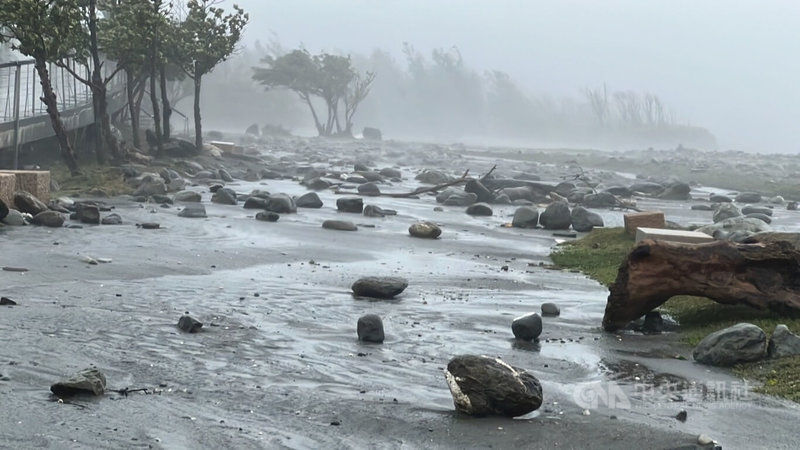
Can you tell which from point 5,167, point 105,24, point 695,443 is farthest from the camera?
point 105,24

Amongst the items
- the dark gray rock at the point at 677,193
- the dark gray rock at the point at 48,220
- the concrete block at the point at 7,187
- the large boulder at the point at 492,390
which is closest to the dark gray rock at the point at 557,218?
the dark gray rock at the point at 48,220

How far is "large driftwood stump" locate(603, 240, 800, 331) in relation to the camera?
10.9 m

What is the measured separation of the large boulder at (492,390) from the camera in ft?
24.2

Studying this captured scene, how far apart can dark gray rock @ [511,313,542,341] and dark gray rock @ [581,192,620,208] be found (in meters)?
23.0

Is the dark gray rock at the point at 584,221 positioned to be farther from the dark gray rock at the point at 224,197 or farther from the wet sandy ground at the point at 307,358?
the dark gray rock at the point at 224,197

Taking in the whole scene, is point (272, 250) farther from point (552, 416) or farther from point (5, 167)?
point (5, 167)

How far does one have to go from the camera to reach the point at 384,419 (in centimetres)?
742

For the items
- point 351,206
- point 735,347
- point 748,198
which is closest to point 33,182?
point 351,206

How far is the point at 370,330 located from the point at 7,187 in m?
10.8

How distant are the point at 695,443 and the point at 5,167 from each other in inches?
956

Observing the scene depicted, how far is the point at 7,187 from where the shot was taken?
736 inches

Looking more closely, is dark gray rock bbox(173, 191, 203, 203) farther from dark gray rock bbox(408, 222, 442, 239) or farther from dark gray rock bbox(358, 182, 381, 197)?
dark gray rock bbox(358, 182, 381, 197)

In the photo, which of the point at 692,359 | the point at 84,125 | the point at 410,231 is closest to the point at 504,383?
the point at 692,359

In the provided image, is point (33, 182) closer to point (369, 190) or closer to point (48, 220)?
point (48, 220)
